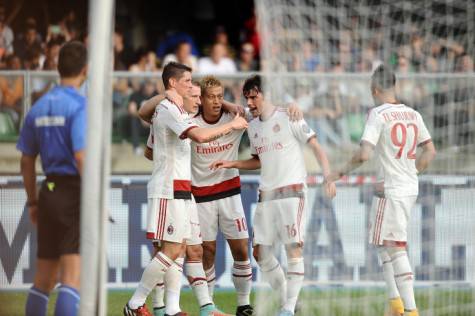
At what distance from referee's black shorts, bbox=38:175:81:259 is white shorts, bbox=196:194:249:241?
247 cm

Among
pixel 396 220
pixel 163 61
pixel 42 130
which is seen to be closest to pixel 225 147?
pixel 396 220

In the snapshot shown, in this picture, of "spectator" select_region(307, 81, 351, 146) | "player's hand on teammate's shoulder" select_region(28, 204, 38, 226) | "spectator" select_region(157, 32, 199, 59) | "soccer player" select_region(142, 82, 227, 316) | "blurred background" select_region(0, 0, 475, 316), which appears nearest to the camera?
"player's hand on teammate's shoulder" select_region(28, 204, 38, 226)

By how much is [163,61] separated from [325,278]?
14.9ft

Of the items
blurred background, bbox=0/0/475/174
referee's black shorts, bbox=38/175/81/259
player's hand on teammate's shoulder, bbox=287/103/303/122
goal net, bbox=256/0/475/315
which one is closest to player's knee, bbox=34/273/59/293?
referee's black shorts, bbox=38/175/81/259

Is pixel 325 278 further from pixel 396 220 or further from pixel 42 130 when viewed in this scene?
pixel 42 130

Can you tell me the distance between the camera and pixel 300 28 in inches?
401

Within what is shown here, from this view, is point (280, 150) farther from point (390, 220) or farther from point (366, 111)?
point (366, 111)

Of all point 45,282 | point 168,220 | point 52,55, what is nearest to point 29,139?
point 45,282

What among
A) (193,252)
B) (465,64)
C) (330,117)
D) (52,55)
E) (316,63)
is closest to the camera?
(193,252)

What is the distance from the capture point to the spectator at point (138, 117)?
12.9 m

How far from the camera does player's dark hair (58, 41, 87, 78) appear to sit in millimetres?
8242

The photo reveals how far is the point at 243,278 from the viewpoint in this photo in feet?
34.6

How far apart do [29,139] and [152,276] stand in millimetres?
1821

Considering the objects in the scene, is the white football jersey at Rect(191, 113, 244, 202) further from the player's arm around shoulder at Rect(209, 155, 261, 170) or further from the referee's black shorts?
the referee's black shorts
